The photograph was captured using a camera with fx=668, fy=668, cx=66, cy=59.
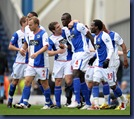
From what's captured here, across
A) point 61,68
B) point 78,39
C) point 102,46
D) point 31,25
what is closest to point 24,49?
point 31,25

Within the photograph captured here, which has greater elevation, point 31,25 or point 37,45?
point 31,25

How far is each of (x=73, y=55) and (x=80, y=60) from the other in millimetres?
297

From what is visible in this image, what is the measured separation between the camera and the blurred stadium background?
18.0 metres

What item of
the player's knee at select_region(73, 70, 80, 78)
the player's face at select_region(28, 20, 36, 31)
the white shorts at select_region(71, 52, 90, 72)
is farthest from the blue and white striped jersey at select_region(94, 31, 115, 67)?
the player's face at select_region(28, 20, 36, 31)

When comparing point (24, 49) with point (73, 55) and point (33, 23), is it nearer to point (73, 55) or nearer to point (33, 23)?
point (33, 23)

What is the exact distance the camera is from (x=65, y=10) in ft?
71.2

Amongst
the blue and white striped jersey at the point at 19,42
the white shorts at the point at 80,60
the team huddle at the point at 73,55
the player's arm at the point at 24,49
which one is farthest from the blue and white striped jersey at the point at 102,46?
the blue and white striped jersey at the point at 19,42

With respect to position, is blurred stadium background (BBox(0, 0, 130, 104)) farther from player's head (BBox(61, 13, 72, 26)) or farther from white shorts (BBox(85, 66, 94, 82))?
player's head (BBox(61, 13, 72, 26))

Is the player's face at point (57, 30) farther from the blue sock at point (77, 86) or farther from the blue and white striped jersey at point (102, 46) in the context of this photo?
the blue sock at point (77, 86)

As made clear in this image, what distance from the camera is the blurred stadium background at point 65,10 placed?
18016mm

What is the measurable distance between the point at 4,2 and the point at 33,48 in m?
12.0

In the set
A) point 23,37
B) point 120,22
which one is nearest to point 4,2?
point 120,22

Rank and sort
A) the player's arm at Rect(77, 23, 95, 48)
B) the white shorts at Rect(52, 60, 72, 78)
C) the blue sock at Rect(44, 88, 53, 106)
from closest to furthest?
the player's arm at Rect(77, 23, 95, 48), the blue sock at Rect(44, 88, 53, 106), the white shorts at Rect(52, 60, 72, 78)

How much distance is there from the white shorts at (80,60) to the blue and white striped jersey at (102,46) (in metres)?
0.26
